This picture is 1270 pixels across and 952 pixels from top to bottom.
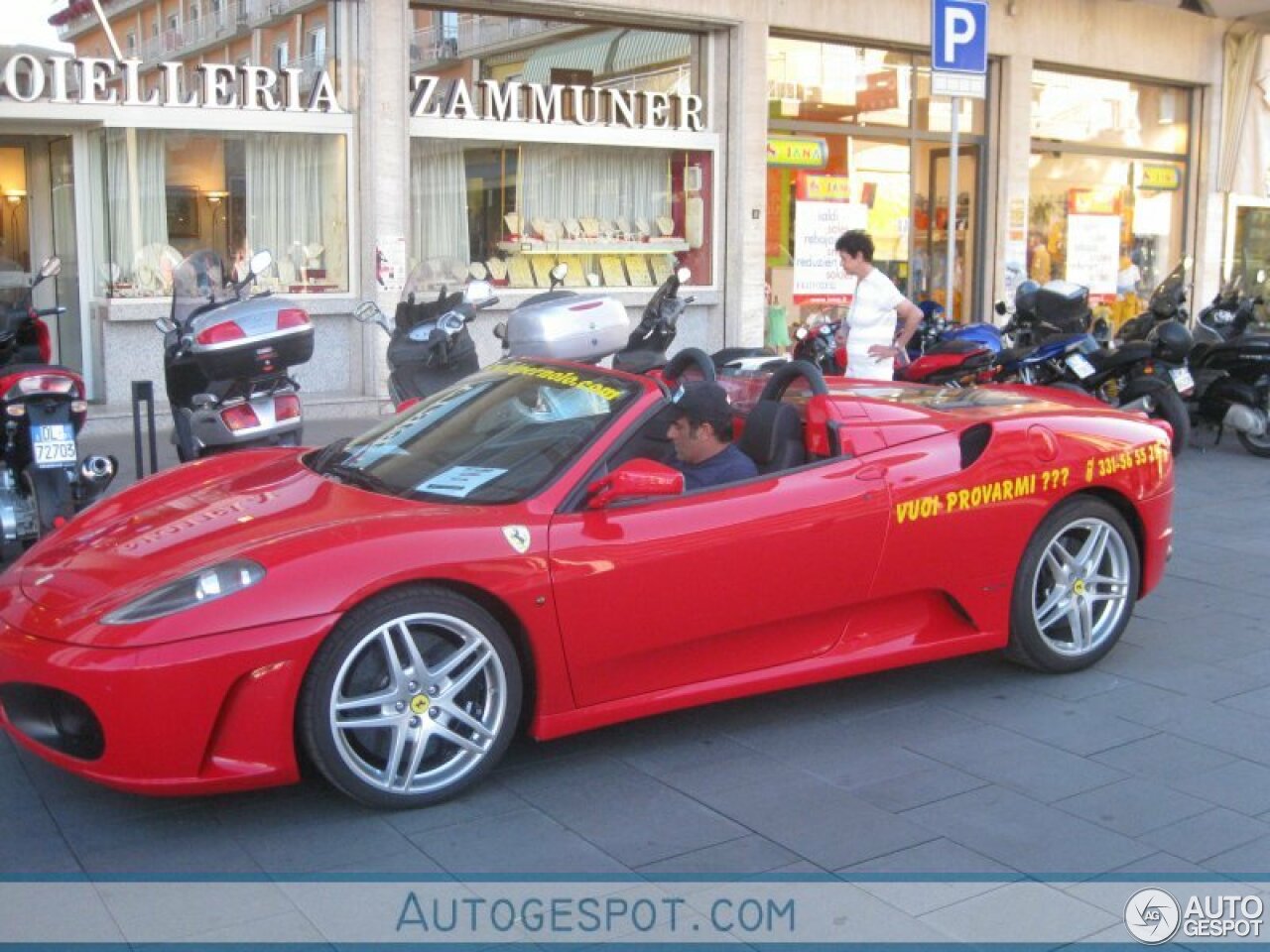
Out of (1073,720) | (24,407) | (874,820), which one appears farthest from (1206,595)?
(24,407)

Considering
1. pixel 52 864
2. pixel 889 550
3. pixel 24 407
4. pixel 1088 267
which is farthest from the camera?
pixel 1088 267

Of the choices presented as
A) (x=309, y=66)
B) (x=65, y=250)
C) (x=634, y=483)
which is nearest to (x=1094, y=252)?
(x=309, y=66)

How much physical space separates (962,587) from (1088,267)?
14.2 m

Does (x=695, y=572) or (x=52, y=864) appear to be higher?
(x=695, y=572)

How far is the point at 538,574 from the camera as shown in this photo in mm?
4312

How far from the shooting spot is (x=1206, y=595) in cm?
690

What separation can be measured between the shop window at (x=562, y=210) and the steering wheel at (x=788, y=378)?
25.1ft

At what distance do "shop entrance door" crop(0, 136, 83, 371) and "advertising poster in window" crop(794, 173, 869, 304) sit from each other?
23.3 ft

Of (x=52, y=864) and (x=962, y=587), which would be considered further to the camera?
(x=962, y=587)

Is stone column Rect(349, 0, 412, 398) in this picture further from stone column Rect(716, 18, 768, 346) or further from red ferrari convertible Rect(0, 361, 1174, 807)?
red ferrari convertible Rect(0, 361, 1174, 807)

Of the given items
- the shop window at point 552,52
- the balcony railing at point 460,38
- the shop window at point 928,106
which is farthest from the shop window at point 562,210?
the shop window at point 928,106

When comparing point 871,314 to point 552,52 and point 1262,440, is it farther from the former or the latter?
point 552,52

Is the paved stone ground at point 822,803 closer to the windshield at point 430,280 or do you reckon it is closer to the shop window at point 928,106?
the windshield at point 430,280

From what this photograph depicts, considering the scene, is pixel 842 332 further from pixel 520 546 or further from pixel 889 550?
pixel 520 546
